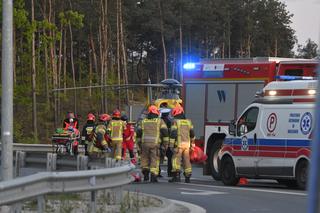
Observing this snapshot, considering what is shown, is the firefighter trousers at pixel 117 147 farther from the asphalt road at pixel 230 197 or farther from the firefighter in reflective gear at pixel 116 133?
the asphalt road at pixel 230 197

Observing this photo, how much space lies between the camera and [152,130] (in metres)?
18.3

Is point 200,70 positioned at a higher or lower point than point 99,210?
higher

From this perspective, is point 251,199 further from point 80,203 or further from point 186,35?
point 186,35

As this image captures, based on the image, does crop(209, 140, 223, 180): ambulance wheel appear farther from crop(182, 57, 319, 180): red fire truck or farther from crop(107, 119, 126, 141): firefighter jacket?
crop(107, 119, 126, 141): firefighter jacket

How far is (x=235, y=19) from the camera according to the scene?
8900 centimetres

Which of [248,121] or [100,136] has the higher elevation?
[248,121]

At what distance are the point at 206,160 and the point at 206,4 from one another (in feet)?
210

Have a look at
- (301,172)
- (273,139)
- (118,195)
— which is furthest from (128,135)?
(118,195)

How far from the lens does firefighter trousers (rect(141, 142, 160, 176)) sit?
18.3 meters

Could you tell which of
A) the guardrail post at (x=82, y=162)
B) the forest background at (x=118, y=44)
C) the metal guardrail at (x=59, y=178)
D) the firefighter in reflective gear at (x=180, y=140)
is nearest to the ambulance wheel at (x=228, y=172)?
the firefighter in reflective gear at (x=180, y=140)

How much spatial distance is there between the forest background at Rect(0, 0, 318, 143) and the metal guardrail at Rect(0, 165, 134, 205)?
27502mm

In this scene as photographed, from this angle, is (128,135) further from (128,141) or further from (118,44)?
(118,44)

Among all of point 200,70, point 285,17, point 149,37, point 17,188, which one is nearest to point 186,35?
point 149,37

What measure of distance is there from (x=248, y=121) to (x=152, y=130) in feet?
7.30
